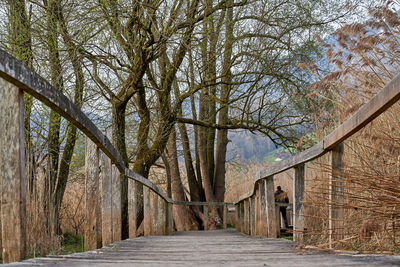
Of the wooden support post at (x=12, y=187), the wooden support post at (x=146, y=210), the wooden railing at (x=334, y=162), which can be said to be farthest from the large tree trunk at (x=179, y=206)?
the wooden support post at (x=12, y=187)

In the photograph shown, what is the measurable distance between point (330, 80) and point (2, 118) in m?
3.03

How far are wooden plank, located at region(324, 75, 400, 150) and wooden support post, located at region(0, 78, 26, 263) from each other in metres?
1.59

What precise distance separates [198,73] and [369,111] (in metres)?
6.01

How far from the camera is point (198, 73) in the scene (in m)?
8.16

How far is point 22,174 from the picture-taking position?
193cm

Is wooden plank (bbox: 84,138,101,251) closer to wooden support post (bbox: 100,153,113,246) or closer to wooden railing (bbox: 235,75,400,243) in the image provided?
wooden support post (bbox: 100,153,113,246)

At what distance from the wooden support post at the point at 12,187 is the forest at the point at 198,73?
1549 millimetres

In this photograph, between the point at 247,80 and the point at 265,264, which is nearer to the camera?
the point at 265,264

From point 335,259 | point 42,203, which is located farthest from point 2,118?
point 42,203

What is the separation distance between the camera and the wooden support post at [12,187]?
6.28 ft

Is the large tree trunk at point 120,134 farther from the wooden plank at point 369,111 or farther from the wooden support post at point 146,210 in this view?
the wooden plank at point 369,111

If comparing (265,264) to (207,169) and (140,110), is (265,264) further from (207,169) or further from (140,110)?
(207,169)

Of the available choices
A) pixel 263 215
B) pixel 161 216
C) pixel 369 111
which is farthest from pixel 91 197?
pixel 161 216

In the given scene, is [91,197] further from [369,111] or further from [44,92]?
[369,111]
